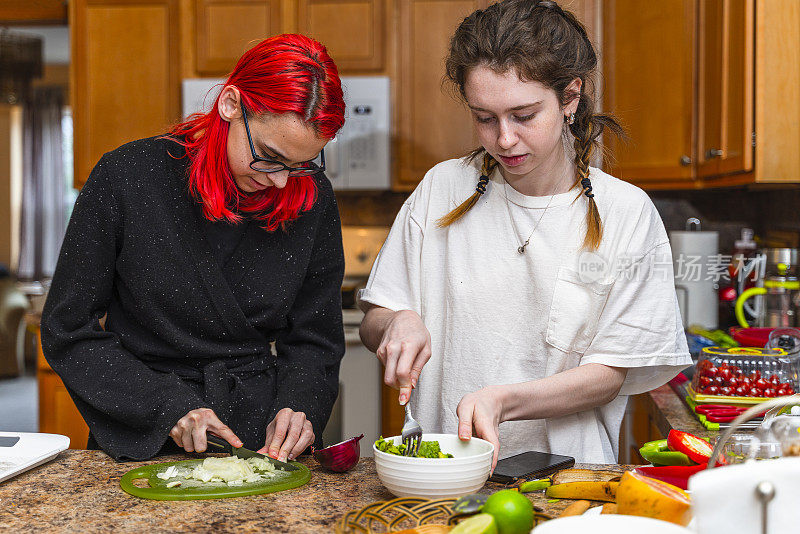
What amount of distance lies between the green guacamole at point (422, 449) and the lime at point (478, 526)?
0.20 m

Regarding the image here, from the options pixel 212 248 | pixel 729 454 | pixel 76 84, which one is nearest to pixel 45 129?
pixel 76 84

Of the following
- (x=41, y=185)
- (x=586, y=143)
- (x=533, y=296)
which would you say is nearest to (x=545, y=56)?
(x=586, y=143)

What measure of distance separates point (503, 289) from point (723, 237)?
2.08m

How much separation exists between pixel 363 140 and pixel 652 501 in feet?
8.93

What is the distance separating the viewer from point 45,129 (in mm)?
8758

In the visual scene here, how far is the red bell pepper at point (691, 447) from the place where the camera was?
1.15 m

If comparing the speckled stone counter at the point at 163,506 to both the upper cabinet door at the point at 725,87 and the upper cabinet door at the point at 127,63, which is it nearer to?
the upper cabinet door at the point at 725,87

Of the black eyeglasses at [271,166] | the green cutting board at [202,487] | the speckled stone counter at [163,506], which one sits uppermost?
the black eyeglasses at [271,166]

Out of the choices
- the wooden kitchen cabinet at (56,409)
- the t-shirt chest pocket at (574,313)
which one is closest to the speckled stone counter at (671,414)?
the t-shirt chest pocket at (574,313)

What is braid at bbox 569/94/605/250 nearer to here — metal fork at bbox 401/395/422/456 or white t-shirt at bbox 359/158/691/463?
white t-shirt at bbox 359/158/691/463

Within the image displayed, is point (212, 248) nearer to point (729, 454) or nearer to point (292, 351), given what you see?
point (292, 351)

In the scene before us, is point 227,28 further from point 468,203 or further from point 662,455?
point 662,455

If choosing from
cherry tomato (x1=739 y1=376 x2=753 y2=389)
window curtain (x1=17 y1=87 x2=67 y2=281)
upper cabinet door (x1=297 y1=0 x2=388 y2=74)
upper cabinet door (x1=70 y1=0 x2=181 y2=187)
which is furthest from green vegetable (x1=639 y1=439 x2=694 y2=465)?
window curtain (x1=17 y1=87 x2=67 y2=281)

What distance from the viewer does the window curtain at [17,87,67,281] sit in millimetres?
8703
